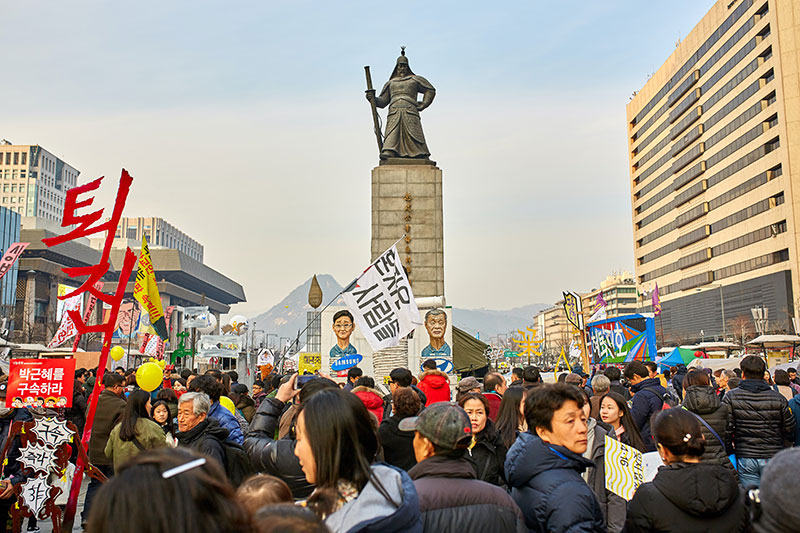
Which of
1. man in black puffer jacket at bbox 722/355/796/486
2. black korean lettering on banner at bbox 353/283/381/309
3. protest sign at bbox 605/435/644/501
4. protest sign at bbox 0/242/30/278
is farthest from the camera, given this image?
protest sign at bbox 0/242/30/278

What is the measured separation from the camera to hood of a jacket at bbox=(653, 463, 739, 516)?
330 cm

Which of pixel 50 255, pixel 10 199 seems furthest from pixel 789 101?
pixel 10 199

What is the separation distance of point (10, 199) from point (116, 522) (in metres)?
139

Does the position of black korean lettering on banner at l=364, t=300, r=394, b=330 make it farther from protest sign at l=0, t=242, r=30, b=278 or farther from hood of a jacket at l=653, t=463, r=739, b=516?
protest sign at l=0, t=242, r=30, b=278

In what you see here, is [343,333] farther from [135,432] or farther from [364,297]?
[135,432]

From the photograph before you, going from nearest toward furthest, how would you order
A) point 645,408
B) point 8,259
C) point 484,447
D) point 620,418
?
point 484,447 < point 620,418 < point 645,408 < point 8,259

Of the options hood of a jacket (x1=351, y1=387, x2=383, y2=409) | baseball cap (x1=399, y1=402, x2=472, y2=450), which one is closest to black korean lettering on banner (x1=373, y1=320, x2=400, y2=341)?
hood of a jacket (x1=351, y1=387, x2=383, y2=409)

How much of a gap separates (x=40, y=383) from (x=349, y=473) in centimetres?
652

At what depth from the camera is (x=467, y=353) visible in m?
22.4

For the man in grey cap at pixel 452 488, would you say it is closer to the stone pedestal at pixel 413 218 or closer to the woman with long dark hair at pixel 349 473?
the woman with long dark hair at pixel 349 473

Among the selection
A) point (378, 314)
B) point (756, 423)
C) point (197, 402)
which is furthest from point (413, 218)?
point (197, 402)

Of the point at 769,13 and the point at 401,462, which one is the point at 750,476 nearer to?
the point at 401,462

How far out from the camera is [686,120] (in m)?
70.1

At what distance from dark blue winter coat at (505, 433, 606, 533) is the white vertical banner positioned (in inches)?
281
